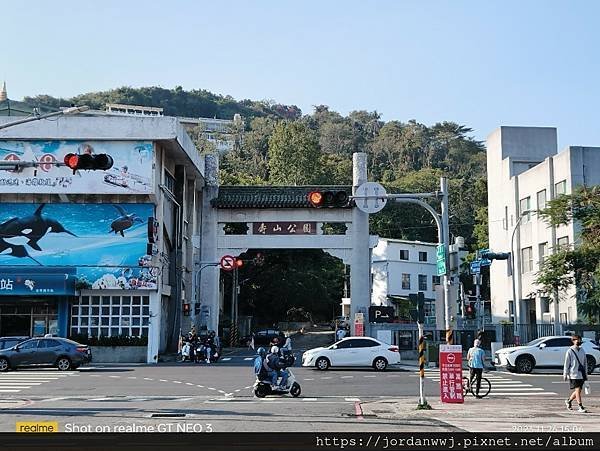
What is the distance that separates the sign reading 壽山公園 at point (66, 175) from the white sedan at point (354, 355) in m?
13.6

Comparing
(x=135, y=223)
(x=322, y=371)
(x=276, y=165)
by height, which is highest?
(x=276, y=165)

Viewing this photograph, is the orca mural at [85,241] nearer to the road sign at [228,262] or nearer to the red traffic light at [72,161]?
the road sign at [228,262]

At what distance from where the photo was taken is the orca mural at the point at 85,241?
3859 centimetres

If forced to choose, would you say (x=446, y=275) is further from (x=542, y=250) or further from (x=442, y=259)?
(x=542, y=250)

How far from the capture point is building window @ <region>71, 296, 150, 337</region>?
39188 mm

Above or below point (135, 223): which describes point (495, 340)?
below

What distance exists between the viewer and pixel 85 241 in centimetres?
3894

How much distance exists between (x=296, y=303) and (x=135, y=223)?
26.4 m

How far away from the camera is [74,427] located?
1414 cm

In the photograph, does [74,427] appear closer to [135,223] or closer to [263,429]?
[263,429]

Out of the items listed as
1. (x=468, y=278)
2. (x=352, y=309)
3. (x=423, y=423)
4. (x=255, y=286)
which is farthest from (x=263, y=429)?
(x=468, y=278)

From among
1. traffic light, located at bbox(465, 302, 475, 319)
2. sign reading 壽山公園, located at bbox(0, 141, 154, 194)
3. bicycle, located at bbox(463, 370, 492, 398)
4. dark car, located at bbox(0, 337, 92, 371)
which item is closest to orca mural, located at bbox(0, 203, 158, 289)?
sign reading 壽山公園, located at bbox(0, 141, 154, 194)

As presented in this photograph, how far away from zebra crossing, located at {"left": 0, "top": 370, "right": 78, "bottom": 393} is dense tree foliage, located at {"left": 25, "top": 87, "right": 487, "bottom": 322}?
32.8 meters

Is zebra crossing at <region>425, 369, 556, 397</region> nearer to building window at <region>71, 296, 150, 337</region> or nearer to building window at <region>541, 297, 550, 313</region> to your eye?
building window at <region>71, 296, 150, 337</region>
